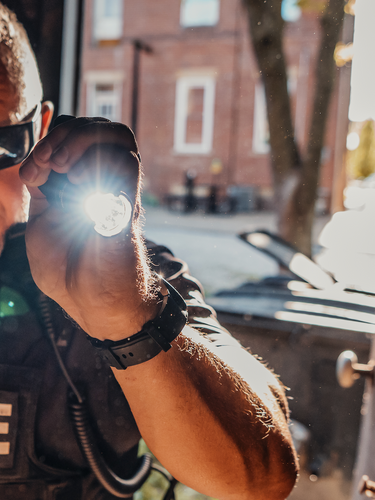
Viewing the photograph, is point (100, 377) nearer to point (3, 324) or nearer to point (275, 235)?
point (3, 324)

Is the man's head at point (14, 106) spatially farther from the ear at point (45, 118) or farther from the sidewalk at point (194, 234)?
the sidewalk at point (194, 234)

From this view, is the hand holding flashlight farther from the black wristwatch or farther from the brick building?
the brick building

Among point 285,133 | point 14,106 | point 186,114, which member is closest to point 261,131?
point 285,133

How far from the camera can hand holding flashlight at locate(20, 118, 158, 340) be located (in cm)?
55

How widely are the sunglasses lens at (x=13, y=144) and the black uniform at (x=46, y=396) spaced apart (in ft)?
0.47

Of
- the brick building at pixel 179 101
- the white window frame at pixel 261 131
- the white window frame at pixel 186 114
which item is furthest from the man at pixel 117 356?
the white window frame at pixel 261 131

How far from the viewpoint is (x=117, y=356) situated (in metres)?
0.64

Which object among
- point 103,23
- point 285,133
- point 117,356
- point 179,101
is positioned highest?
point 103,23

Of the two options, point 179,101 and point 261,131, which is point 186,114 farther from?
point 179,101

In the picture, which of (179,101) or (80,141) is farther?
(179,101)

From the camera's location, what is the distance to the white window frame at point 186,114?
164 centimetres

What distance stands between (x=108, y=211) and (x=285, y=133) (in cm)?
145

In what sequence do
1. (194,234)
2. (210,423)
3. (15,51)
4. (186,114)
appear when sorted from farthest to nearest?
(186,114) → (194,234) → (15,51) → (210,423)

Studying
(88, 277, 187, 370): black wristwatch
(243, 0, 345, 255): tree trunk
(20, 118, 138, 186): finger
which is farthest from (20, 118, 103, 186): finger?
(243, 0, 345, 255): tree trunk
